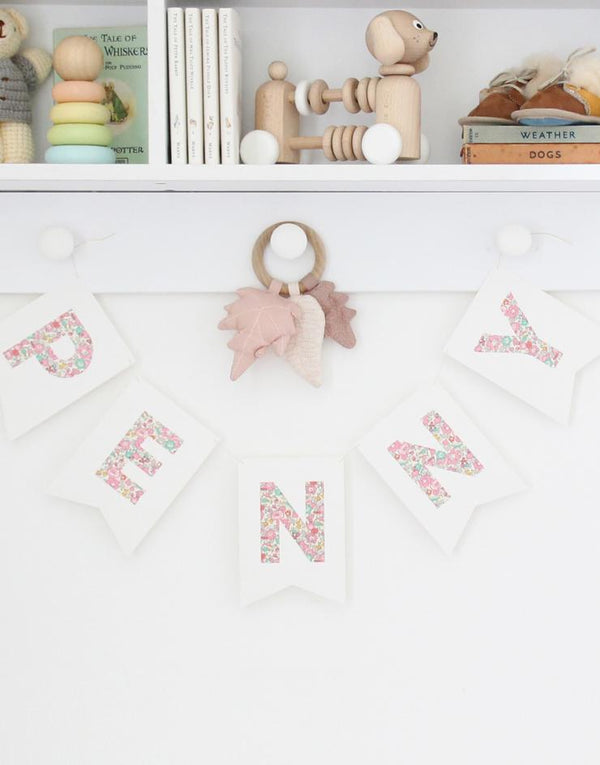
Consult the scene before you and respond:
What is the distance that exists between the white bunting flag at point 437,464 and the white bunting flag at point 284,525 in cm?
7

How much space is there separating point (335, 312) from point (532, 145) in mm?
311

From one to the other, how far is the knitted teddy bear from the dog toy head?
0.42 m

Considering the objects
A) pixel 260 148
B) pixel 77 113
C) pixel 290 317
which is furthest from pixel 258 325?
pixel 77 113

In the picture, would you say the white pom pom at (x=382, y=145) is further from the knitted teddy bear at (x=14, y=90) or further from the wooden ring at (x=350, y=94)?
the knitted teddy bear at (x=14, y=90)

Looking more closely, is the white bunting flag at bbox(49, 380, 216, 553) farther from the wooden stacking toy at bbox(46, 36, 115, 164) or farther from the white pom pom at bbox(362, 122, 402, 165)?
the white pom pom at bbox(362, 122, 402, 165)

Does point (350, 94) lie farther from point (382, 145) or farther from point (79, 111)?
point (79, 111)

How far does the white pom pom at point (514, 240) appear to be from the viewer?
3.87 feet

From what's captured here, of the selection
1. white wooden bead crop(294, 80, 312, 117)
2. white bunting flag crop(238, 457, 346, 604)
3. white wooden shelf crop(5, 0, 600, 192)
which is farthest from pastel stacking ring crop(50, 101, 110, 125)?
white bunting flag crop(238, 457, 346, 604)

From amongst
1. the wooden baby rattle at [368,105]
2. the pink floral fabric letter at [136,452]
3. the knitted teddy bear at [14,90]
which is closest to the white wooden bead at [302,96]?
the wooden baby rattle at [368,105]

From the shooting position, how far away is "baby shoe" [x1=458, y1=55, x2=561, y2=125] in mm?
1105

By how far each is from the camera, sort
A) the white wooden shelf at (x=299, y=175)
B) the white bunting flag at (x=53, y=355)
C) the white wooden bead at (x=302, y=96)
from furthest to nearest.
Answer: the white bunting flag at (x=53, y=355) → the white wooden bead at (x=302, y=96) → the white wooden shelf at (x=299, y=175)

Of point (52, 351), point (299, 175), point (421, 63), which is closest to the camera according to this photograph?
point (299, 175)

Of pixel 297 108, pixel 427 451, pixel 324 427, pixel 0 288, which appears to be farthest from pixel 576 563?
pixel 0 288

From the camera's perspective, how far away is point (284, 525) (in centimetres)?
122
